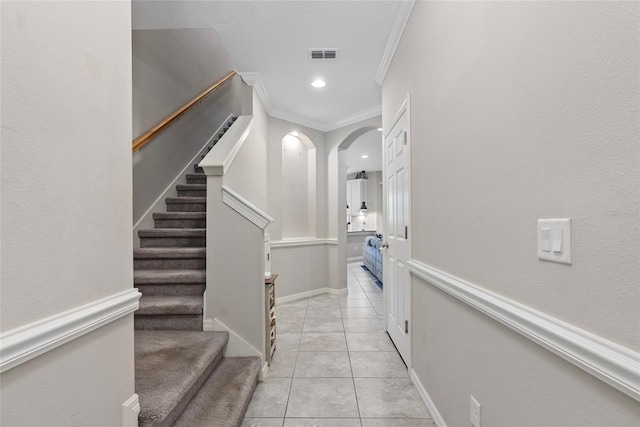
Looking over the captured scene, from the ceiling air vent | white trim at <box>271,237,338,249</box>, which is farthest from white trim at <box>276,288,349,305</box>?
the ceiling air vent

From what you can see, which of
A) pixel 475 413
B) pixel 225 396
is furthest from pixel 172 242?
pixel 475 413

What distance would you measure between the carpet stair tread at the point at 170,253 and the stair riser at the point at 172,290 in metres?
0.30

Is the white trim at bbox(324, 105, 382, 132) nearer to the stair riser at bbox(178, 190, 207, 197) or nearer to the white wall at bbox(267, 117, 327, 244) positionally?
the white wall at bbox(267, 117, 327, 244)

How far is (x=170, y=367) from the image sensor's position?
60.8 inches

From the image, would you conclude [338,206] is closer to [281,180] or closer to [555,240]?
[281,180]

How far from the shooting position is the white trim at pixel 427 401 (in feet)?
5.09

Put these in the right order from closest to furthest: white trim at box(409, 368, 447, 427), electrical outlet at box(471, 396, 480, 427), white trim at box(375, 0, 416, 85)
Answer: electrical outlet at box(471, 396, 480, 427) → white trim at box(409, 368, 447, 427) → white trim at box(375, 0, 416, 85)

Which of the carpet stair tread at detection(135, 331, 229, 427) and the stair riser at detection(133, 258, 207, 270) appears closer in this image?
the carpet stair tread at detection(135, 331, 229, 427)

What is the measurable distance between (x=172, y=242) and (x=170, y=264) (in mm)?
→ 405

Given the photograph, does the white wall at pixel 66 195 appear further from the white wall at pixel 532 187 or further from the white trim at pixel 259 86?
the white trim at pixel 259 86

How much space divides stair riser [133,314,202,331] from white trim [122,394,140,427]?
0.98m

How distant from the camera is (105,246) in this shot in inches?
36.8

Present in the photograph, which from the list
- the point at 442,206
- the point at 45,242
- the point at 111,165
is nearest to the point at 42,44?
the point at 111,165

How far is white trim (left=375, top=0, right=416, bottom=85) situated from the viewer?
1.95m
